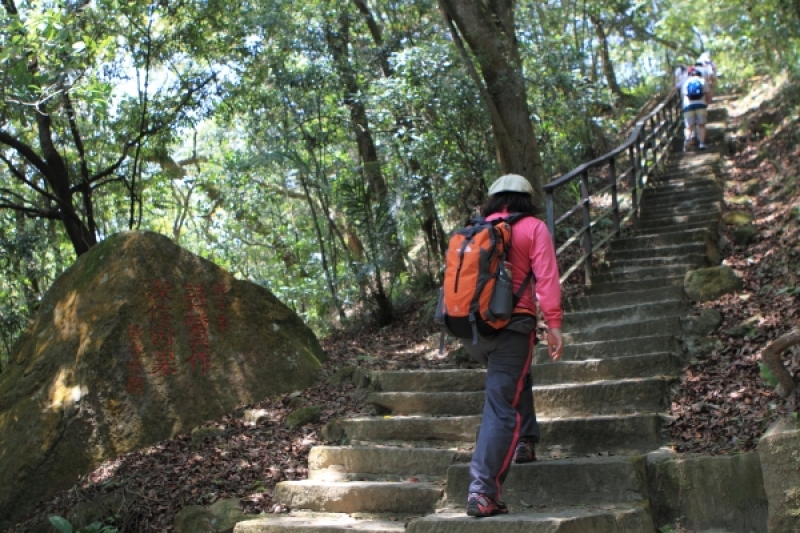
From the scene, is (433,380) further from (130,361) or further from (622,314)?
(130,361)

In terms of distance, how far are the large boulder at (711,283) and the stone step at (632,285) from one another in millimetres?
324

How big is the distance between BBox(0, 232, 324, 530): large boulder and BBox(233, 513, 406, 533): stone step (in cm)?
200

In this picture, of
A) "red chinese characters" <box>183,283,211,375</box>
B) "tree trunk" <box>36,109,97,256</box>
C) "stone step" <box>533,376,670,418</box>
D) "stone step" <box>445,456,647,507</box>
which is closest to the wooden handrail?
"stone step" <box>533,376,670,418</box>

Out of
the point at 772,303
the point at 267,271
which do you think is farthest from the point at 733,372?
the point at 267,271

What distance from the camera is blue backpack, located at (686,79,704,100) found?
12.3 metres

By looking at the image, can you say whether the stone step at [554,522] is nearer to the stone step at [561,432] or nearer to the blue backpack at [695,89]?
the stone step at [561,432]

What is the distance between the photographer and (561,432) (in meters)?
4.99

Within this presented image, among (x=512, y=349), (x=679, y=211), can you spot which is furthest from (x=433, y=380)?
(x=679, y=211)

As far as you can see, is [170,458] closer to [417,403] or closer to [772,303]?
[417,403]

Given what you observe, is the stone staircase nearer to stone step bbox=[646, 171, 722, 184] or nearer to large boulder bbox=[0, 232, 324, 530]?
large boulder bbox=[0, 232, 324, 530]

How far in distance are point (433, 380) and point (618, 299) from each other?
7.03 ft

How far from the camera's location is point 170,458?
19.7ft

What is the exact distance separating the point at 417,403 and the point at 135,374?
244cm

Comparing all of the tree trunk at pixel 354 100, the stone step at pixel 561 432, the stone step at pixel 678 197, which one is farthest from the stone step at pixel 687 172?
the stone step at pixel 561 432
